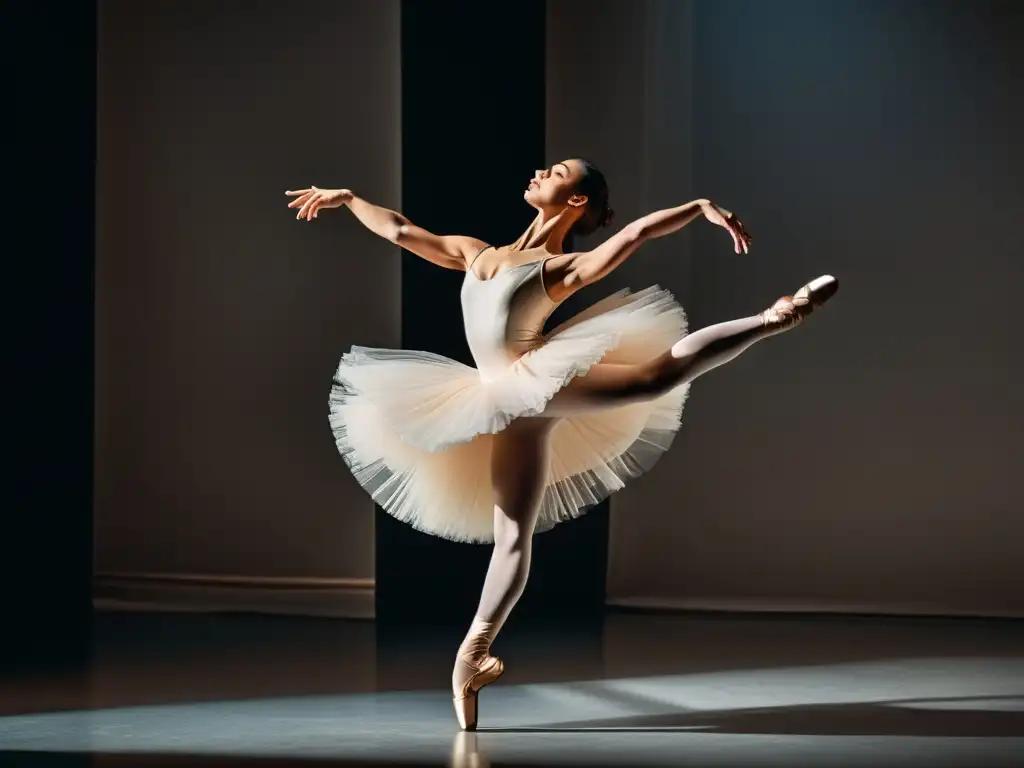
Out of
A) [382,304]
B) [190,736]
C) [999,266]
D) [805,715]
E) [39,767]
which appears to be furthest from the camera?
[382,304]

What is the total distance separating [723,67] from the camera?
451 cm

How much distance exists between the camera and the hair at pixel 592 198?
9.11ft

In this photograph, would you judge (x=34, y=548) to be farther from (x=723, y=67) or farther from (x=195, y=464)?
(x=723, y=67)

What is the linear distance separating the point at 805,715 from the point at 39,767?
1435 mm

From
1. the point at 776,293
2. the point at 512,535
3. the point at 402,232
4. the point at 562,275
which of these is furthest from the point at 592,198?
the point at 776,293

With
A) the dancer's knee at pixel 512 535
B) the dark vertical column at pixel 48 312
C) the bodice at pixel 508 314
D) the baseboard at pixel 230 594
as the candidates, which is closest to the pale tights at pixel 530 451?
the dancer's knee at pixel 512 535

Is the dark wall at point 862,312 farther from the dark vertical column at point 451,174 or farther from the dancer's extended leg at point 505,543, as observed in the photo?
the dancer's extended leg at point 505,543

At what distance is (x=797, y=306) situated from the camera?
250 cm

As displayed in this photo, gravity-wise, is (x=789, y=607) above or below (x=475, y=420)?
below

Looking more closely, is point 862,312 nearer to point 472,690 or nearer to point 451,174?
point 451,174

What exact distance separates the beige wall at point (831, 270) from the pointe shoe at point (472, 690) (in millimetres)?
1953

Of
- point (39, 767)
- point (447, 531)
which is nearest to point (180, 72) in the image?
point (447, 531)

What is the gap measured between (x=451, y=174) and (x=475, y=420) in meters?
1.93

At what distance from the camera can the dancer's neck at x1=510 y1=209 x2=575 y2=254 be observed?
2.77 metres
